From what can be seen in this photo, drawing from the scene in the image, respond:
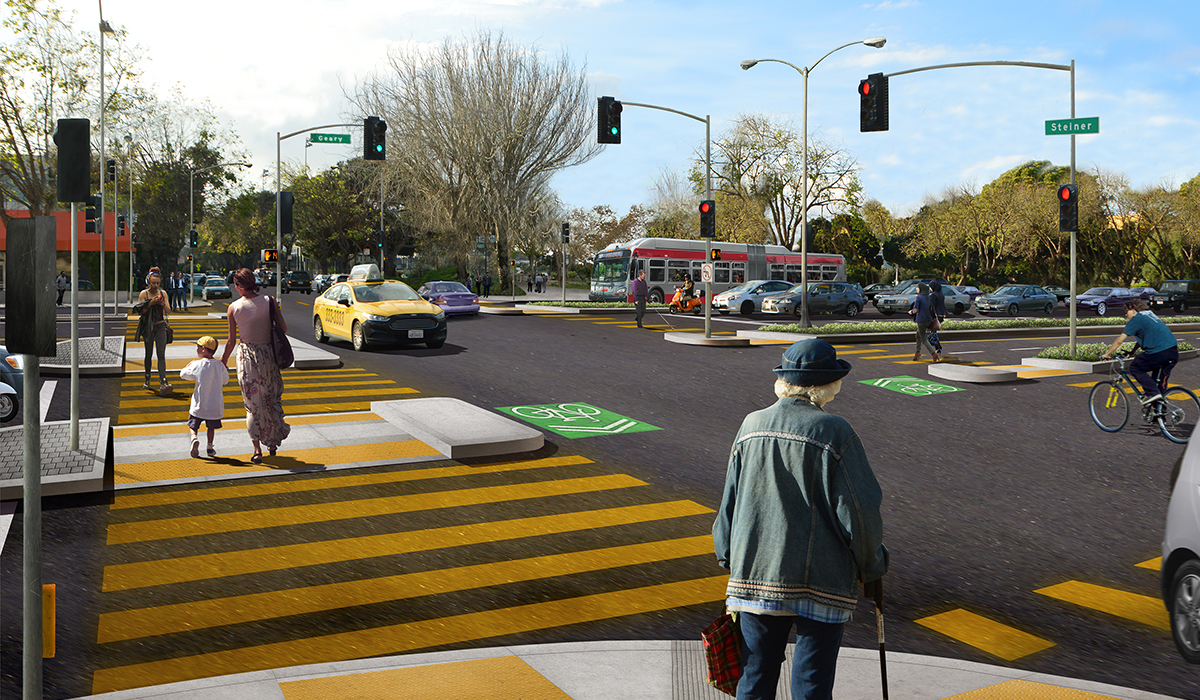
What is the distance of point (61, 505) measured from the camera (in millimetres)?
7863

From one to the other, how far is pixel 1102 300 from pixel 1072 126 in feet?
104

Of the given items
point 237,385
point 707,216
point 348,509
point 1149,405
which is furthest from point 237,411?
point 707,216

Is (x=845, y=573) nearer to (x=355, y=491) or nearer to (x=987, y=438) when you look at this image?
(x=355, y=491)

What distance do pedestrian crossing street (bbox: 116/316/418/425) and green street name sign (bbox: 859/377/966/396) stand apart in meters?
8.52

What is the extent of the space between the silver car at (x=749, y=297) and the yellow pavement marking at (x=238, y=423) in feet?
89.4

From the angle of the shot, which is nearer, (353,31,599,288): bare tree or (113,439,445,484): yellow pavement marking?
(113,439,445,484): yellow pavement marking

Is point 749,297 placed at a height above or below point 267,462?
above

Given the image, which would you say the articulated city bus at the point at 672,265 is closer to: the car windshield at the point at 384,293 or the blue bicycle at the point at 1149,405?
the car windshield at the point at 384,293

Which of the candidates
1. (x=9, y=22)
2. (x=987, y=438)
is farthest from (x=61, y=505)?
(x=9, y=22)

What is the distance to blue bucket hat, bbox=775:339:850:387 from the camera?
11.3 ft

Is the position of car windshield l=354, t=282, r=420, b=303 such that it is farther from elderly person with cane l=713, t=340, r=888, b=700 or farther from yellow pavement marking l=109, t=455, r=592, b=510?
elderly person with cane l=713, t=340, r=888, b=700

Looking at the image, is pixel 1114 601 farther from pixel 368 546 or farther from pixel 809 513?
pixel 368 546

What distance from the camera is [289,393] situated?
1475cm

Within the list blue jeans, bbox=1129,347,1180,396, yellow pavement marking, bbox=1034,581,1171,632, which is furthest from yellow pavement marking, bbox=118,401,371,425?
blue jeans, bbox=1129,347,1180,396
